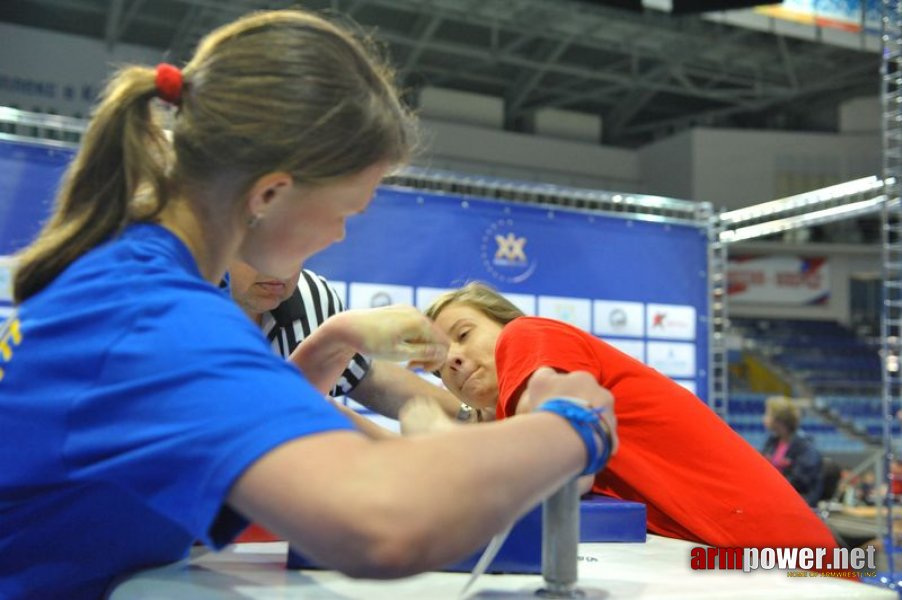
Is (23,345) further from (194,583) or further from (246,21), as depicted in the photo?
(246,21)

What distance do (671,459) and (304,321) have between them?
1.13 meters

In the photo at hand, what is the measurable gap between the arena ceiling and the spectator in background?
5.49 meters

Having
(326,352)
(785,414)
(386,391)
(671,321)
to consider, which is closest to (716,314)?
(671,321)

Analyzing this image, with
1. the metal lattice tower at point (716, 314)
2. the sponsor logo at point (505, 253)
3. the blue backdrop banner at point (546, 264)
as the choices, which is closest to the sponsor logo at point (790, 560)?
the blue backdrop banner at point (546, 264)

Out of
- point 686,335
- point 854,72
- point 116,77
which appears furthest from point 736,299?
point 116,77

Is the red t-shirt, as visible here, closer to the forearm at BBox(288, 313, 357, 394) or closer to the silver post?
the forearm at BBox(288, 313, 357, 394)

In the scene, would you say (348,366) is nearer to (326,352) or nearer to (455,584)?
(326,352)

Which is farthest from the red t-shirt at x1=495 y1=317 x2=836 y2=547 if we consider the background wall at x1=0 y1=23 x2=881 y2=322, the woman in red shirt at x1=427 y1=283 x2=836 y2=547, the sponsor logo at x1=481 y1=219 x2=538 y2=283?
the background wall at x1=0 y1=23 x2=881 y2=322

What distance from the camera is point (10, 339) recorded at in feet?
2.52

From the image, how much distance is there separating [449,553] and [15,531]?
1.47 ft

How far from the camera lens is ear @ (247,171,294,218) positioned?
0.82 metres

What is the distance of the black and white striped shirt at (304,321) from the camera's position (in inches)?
81.8

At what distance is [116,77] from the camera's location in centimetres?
100

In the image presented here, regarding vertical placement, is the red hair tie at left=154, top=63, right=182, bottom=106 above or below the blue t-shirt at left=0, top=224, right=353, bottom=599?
above
